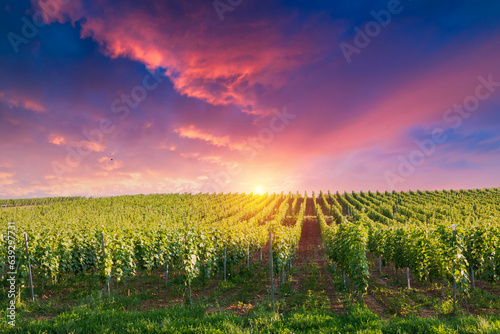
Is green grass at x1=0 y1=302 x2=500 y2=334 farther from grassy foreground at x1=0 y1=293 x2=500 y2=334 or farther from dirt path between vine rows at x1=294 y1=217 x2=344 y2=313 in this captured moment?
dirt path between vine rows at x1=294 y1=217 x2=344 y2=313

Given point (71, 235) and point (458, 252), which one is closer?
point (458, 252)

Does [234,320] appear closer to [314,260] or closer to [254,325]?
[254,325]

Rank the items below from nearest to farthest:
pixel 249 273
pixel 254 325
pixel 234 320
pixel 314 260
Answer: pixel 254 325
pixel 234 320
pixel 249 273
pixel 314 260

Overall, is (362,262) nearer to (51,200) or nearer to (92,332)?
(92,332)

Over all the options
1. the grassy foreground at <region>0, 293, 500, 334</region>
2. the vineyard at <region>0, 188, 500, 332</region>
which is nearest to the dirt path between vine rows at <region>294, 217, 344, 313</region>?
the vineyard at <region>0, 188, 500, 332</region>

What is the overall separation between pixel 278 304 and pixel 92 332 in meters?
6.48

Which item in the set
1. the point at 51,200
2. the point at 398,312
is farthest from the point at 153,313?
the point at 51,200

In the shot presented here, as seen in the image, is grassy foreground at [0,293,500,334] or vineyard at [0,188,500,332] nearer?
grassy foreground at [0,293,500,334]

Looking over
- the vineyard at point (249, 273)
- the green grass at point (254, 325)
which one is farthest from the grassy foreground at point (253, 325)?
the vineyard at point (249, 273)

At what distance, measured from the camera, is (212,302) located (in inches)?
435

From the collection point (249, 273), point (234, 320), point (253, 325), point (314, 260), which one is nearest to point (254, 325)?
point (253, 325)

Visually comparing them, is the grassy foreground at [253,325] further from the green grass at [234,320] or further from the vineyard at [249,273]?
the vineyard at [249,273]

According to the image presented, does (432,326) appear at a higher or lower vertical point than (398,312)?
higher

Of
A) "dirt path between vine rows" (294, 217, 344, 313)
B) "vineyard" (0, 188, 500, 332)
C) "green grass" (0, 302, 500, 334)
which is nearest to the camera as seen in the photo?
"green grass" (0, 302, 500, 334)
